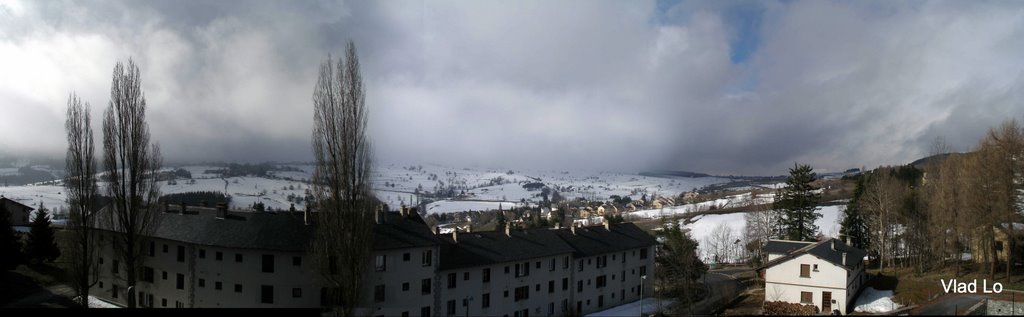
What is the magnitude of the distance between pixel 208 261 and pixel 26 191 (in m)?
149

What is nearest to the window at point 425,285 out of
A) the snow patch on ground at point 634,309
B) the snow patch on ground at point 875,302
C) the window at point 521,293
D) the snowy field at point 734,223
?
the window at point 521,293

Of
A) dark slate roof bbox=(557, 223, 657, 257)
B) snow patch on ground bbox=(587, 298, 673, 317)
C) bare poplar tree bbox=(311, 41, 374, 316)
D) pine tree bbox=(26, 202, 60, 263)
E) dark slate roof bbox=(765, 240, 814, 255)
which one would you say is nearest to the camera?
bare poplar tree bbox=(311, 41, 374, 316)

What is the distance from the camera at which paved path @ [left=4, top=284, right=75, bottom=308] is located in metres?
41.5

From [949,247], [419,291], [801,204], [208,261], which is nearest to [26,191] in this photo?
[208,261]

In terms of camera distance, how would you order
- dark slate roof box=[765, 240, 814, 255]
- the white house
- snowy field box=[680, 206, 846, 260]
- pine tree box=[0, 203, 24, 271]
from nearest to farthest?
1. pine tree box=[0, 203, 24, 271]
2. the white house
3. dark slate roof box=[765, 240, 814, 255]
4. snowy field box=[680, 206, 846, 260]

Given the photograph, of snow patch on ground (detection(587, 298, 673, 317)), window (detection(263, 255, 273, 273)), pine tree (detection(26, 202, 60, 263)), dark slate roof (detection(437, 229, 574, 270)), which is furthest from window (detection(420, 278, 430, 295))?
pine tree (detection(26, 202, 60, 263))

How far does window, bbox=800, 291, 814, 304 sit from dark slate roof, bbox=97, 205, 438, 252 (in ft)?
99.7

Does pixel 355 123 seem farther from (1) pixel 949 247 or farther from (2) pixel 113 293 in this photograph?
(1) pixel 949 247

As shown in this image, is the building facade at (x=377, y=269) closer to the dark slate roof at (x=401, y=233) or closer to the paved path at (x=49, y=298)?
the dark slate roof at (x=401, y=233)

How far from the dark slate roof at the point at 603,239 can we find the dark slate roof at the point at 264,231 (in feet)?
55.7

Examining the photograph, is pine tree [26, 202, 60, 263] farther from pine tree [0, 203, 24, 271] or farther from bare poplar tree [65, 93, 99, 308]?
bare poplar tree [65, 93, 99, 308]

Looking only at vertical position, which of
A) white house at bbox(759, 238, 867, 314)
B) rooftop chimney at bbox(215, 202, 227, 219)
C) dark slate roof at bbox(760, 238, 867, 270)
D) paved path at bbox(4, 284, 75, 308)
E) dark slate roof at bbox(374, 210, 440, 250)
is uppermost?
rooftop chimney at bbox(215, 202, 227, 219)

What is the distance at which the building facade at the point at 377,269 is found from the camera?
117 ft

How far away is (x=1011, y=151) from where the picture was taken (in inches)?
1617
